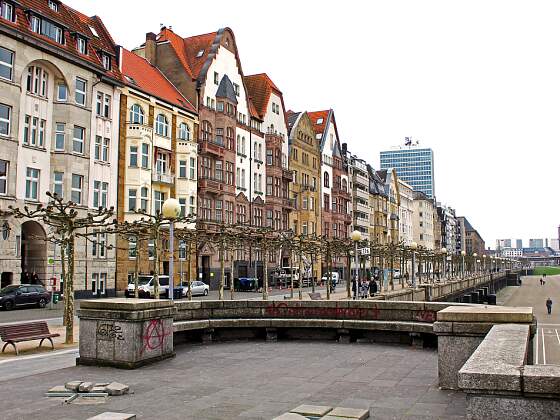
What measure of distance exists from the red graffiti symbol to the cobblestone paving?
0.37 metres

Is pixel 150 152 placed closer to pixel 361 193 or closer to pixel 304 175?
pixel 304 175

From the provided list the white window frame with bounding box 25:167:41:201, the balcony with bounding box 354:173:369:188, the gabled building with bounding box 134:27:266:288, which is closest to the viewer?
the white window frame with bounding box 25:167:41:201

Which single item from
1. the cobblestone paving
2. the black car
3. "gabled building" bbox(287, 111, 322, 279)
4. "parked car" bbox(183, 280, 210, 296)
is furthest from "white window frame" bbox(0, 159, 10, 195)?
"gabled building" bbox(287, 111, 322, 279)

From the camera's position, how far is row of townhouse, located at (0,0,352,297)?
39719 millimetres

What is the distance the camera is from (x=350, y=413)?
722 cm

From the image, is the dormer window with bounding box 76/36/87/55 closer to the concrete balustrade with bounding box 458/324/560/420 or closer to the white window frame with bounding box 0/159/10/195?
the white window frame with bounding box 0/159/10/195

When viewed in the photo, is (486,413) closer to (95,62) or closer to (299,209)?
(95,62)

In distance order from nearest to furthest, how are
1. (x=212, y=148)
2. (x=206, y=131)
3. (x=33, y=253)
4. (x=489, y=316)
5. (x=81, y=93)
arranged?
(x=489, y=316) → (x=33, y=253) → (x=81, y=93) → (x=212, y=148) → (x=206, y=131)

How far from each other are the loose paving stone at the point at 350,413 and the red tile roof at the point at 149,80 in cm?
4594

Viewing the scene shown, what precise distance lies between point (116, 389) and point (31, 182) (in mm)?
34864

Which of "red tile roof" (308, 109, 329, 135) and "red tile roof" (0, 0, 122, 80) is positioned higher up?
"red tile roof" (308, 109, 329, 135)

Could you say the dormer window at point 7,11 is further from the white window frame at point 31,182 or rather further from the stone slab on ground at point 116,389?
the stone slab on ground at point 116,389

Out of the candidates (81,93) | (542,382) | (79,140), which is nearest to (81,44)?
(81,93)

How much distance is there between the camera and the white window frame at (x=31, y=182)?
40.0m
